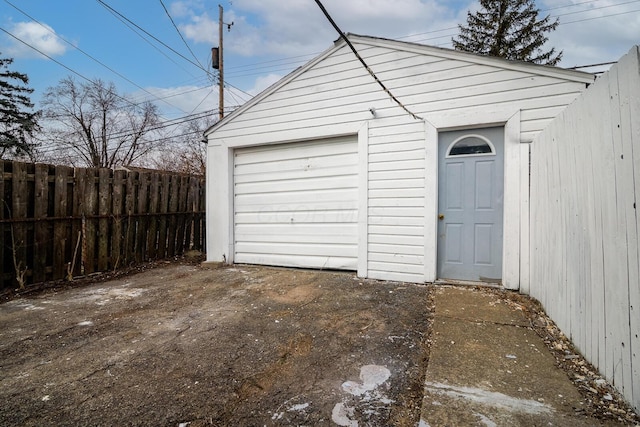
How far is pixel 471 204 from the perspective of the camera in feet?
13.6

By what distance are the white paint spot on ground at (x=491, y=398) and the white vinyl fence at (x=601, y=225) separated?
1.50 ft

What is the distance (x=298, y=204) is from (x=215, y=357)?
134 inches

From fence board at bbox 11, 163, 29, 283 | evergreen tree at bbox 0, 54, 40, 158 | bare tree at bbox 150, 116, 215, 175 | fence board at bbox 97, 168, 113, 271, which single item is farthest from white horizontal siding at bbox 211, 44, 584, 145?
evergreen tree at bbox 0, 54, 40, 158

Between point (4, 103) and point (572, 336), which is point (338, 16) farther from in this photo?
point (4, 103)

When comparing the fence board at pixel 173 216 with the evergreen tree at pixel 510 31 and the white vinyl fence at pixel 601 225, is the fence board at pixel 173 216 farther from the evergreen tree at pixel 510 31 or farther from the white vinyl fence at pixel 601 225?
the evergreen tree at pixel 510 31

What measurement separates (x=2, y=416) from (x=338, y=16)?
3.49 meters

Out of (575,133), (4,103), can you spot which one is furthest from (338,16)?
(4,103)

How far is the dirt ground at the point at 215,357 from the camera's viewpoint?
1650 mm

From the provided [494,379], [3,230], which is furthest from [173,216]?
[494,379]

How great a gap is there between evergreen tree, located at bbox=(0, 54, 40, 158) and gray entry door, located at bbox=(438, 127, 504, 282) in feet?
69.7

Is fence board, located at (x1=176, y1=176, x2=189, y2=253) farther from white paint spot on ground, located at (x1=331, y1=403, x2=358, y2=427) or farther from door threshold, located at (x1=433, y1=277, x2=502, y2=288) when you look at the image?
white paint spot on ground, located at (x1=331, y1=403, x2=358, y2=427)

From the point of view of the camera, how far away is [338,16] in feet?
8.43

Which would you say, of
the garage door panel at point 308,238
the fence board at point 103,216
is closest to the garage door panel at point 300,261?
the garage door panel at point 308,238

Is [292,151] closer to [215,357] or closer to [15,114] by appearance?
[215,357]
